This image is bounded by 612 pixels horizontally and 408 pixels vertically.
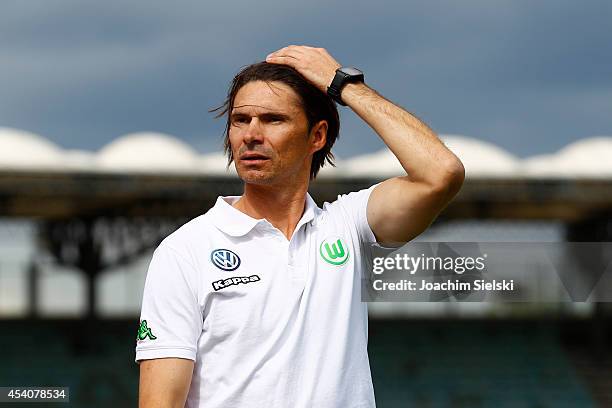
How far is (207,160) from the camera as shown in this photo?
80.0 feet

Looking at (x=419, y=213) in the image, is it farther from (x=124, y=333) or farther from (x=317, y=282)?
(x=124, y=333)

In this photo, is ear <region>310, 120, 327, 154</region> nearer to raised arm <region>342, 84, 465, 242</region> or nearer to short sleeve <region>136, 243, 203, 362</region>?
raised arm <region>342, 84, 465, 242</region>

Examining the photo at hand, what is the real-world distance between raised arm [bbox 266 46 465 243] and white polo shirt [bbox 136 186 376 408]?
22 cm

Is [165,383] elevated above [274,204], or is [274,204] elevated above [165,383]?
[274,204]

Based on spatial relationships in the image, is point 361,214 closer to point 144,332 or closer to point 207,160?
point 144,332

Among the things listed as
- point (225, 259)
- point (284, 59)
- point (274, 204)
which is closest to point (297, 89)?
point (284, 59)

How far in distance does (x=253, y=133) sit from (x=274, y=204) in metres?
0.27

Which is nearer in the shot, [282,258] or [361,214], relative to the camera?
[282,258]

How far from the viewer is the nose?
2.75 meters

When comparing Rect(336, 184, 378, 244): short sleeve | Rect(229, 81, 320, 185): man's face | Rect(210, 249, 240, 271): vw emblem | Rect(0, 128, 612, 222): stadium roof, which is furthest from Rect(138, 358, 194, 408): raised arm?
Rect(0, 128, 612, 222): stadium roof

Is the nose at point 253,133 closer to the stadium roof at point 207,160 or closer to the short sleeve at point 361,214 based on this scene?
the short sleeve at point 361,214

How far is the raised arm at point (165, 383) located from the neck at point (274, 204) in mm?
512

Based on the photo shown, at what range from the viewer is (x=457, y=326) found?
2966 cm

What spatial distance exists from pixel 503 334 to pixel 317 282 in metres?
27.8
